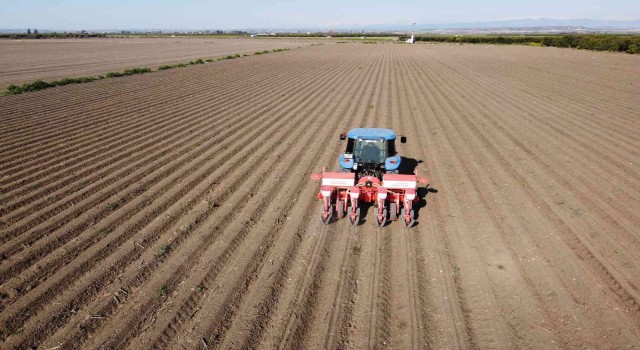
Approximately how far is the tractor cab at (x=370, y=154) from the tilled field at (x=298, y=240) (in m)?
1.19

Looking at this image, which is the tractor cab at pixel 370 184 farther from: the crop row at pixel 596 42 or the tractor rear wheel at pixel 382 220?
the crop row at pixel 596 42

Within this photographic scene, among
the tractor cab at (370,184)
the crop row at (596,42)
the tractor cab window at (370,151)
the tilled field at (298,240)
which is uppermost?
the crop row at (596,42)

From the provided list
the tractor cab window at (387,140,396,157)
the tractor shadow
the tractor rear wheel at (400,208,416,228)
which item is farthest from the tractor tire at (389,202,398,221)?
the tractor cab window at (387,140,396,157)

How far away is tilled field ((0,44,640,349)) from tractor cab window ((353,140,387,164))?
4.57 feet

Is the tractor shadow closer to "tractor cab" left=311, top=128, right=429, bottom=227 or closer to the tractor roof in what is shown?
"tractor cab" left=311, top=128, right=429, bottom=227

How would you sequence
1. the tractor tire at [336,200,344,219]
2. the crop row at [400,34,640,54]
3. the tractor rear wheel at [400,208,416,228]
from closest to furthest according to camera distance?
the tractor rear wheel at [400,208,416,228]
the tractor tire at [336,200,344,219]
the crop row at [400,34,640,54]

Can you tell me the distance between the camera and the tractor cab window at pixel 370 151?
8.24 m

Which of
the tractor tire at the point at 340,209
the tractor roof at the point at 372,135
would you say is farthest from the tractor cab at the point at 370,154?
the tractor tire at the point at 340,209

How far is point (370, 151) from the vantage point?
8336mm

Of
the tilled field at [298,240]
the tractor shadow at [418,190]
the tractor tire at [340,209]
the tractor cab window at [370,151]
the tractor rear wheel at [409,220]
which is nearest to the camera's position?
the tilled field at [298,240]

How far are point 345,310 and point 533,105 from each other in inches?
662

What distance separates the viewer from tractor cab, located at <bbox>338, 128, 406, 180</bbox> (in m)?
8.09

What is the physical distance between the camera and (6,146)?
452 inches

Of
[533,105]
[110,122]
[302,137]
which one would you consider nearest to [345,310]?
[302,137]
